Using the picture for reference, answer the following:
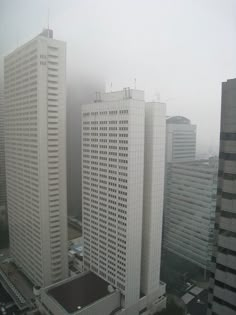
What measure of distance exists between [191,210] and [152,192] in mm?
5864

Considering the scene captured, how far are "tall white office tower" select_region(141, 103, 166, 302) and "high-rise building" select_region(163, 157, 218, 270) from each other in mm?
4289

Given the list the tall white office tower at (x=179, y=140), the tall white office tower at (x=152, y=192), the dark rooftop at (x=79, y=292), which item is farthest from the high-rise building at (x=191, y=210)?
the dark rooftop at (x=79, y=292)

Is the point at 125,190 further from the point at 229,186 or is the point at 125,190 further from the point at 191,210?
the point at 191,210

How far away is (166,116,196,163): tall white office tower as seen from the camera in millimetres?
21781

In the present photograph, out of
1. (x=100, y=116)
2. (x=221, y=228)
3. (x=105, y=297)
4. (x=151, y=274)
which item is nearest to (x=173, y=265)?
(x=151, y=274)

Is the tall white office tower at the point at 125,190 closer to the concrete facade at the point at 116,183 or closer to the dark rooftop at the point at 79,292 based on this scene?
the concrete facade at the point at 116,183

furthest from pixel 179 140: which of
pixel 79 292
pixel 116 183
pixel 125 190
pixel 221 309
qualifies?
pixel 221 309

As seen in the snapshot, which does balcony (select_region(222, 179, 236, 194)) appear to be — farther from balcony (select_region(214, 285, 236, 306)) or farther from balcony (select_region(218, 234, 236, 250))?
balcony (select_region(214, 285, 236, 306))

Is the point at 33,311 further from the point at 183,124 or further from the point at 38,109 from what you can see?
the point at 183,124

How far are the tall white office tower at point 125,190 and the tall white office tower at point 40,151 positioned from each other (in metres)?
1.33

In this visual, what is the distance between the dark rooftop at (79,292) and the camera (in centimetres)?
962

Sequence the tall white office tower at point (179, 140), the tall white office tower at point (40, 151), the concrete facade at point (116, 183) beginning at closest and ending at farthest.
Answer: the concrete facade at point (116, 183)
the tall white office tower at point (40, 151)
the tall white office tower at point (179, 140)

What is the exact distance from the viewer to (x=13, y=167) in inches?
564

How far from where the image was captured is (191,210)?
15.2 metres
